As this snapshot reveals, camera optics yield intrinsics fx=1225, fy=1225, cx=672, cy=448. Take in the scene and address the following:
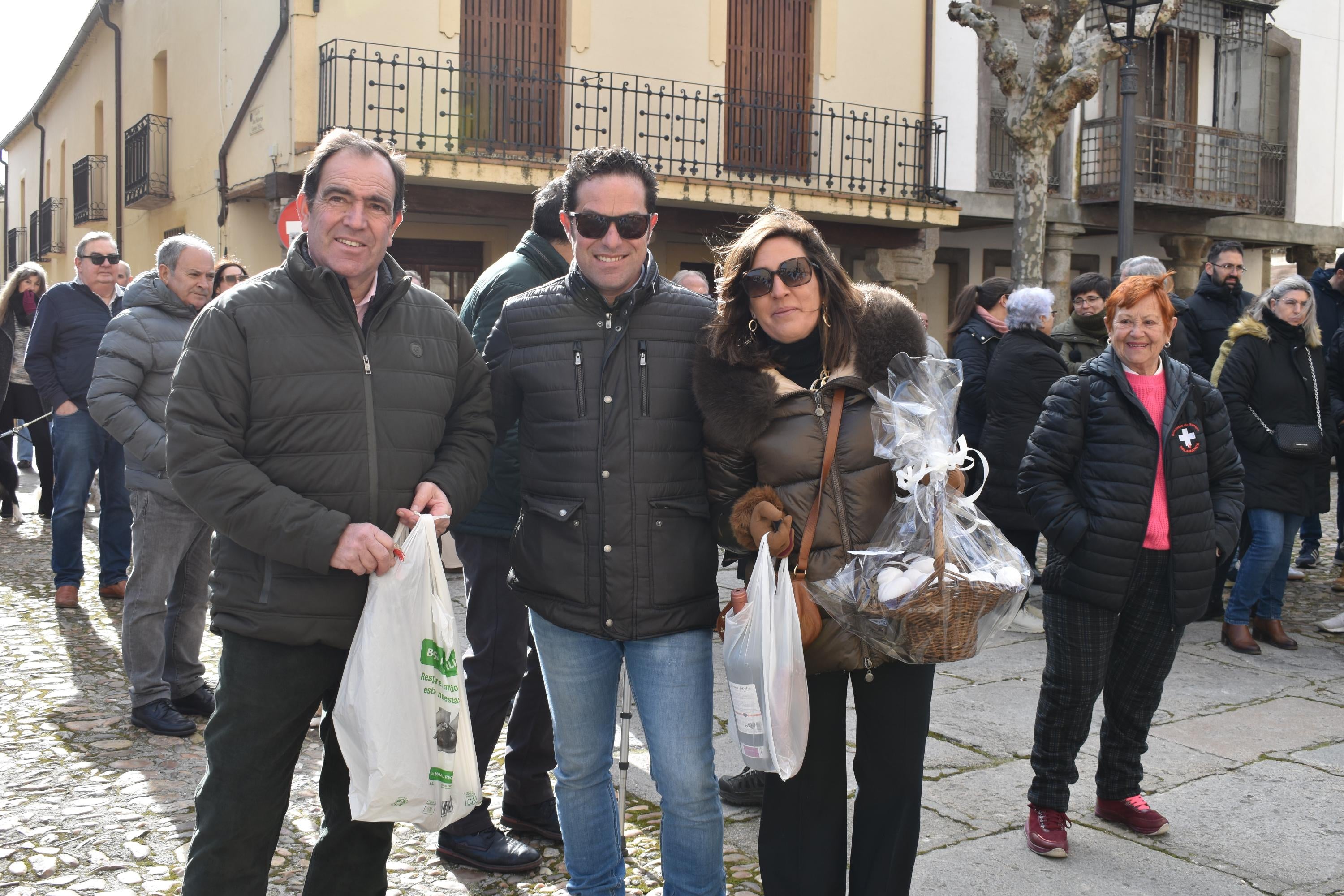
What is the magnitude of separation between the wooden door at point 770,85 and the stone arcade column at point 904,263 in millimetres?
1608

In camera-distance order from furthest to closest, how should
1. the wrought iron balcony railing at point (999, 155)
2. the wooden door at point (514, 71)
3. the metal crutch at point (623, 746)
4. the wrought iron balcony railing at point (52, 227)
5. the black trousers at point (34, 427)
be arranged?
the wrought iron balcony railing at point (52, 227) → the wrought iron balcony railing at point (999, 155) → the wooden door at point (514, 71) → the black trousers at point (34, 427) → the metal crutch at point (623, 746)

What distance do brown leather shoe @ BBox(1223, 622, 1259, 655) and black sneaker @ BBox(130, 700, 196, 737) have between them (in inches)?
207

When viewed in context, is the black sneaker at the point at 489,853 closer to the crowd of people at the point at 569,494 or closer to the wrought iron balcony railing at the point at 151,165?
the crowd of people at the point at 569,494

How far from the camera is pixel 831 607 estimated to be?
2.85 meters

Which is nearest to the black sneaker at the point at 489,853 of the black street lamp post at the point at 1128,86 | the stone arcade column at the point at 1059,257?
the black street lamp post at the point at 1128,86

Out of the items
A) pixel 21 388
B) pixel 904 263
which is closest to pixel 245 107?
pixel 21 388

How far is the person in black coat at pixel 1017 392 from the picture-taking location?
673 cm

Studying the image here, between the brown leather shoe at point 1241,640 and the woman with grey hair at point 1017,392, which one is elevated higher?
the woman with grey hair at point 1017,392

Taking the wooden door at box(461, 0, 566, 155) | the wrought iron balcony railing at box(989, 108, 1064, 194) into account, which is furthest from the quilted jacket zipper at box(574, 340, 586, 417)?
the wrought iron balcony railing at box(989, 108, 1064, 194)

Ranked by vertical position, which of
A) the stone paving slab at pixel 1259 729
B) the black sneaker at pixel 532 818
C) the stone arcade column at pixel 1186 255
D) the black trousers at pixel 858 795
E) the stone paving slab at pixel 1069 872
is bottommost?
the stone paving slab at pixel 1069 872

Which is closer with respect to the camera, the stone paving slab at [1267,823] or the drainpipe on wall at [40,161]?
the stone paving slab at [1267,823]

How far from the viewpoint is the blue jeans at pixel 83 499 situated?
23.9ft

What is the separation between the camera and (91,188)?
2192cm

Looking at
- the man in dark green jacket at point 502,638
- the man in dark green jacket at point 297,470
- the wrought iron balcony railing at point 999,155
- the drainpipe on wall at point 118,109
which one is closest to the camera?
the man in dark green jacket at point 297,470
